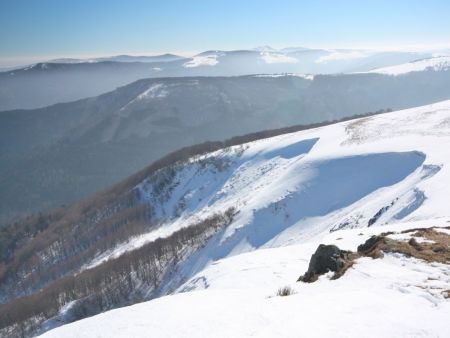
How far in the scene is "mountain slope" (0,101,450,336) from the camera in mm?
55125

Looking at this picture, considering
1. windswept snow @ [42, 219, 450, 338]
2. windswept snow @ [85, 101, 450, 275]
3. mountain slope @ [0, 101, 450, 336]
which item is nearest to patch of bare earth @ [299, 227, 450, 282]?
windswept snow @ [42, 219, 450, 338]

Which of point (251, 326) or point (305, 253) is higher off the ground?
point (251, 326)

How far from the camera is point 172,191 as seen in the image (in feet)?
452

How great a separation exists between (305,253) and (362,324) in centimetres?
2016

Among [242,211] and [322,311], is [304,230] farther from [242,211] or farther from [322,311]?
[322,311]

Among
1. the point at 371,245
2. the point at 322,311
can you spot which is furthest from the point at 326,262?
the point at 322,311

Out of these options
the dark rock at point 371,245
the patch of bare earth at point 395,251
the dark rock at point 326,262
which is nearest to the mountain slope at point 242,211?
the patch of bare earth at point 395,251

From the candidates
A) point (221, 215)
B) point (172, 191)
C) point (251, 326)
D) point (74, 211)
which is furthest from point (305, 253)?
point (74, 211)

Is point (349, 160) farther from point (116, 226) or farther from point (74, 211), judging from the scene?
point (74, 211)

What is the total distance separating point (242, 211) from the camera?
8700 cm

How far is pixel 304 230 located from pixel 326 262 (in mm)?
51814

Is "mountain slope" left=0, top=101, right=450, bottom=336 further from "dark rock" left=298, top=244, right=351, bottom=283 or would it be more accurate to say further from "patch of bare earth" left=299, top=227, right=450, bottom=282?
"dark rock" left=298, top=244, right=351, bottom=283

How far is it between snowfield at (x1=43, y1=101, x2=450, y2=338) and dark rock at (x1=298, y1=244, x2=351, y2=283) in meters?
0.70

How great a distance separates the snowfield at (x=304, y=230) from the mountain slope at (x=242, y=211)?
302 millimetres
